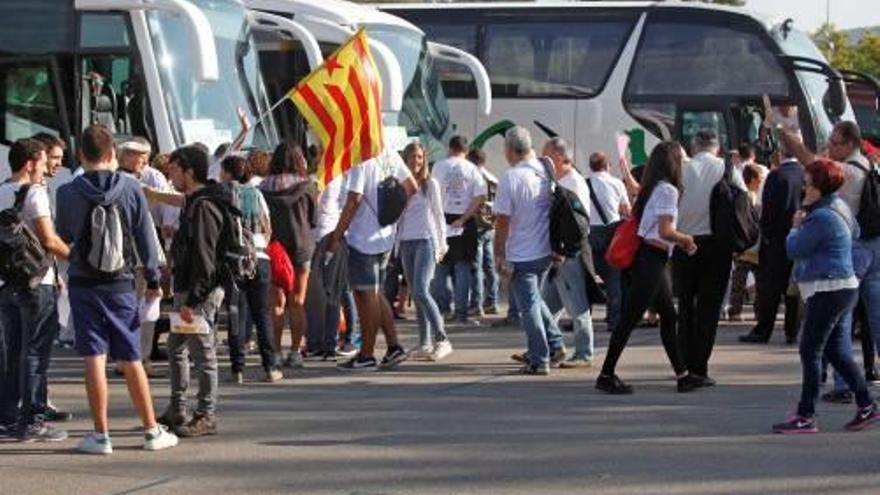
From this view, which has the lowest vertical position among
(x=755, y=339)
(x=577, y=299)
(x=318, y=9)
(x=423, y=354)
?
(x=755, y=339)

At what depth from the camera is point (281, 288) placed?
13.0 metres

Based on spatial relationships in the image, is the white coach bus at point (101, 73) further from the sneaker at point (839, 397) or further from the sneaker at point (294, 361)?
the sneaker at point (839, 397)

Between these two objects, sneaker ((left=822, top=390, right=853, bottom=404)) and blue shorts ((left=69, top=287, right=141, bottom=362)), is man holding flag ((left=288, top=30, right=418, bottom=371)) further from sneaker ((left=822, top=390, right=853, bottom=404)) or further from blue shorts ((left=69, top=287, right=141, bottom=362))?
blue shorts ((left=69, top=287, right=141, bottom=362))

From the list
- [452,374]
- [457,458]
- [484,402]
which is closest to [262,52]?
[452,374]

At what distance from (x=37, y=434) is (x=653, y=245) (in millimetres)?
4270

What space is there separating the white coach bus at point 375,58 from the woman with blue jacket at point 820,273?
31.9 feet

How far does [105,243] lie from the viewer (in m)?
9.20

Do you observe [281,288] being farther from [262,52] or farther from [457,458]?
[262,52]

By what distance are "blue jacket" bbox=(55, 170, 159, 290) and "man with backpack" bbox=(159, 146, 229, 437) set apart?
422mm

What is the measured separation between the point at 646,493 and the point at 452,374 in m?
4.53

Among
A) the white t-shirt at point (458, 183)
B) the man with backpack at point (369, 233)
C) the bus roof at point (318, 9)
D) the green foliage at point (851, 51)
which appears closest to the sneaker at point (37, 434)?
the man with backpack at point (369, 233)

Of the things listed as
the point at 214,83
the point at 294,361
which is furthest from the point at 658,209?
the point at 214,83

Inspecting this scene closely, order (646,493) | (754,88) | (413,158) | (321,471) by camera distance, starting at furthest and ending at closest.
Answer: (754,88) → (413,158) → (321,471) → (646,493)

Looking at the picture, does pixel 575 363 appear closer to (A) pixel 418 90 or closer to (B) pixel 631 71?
(A) pixel 418 90
